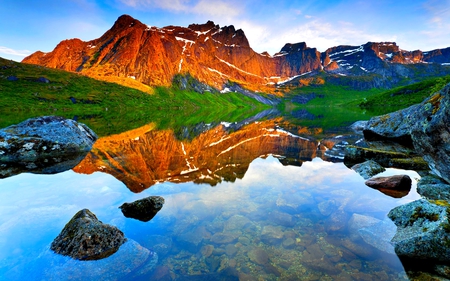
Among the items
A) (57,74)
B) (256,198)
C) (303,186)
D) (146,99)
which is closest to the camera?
(256,198)

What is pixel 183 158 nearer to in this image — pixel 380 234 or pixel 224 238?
pixel 224 238

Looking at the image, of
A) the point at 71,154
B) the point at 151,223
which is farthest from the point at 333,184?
the point at 71,154

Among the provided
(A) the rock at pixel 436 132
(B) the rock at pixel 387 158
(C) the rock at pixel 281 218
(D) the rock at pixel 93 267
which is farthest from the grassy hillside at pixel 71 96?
(D) the rock at pixel 93 267

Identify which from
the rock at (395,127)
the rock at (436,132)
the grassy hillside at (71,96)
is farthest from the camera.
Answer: the grassy hillside at (71,96)

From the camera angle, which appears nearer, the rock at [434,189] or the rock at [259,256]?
the rock at [259,256]

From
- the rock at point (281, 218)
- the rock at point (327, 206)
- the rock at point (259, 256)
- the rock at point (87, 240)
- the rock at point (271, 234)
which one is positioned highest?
the rock at point (87, 240)

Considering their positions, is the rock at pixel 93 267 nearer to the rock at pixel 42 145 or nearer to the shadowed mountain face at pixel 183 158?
the shadowed mountain face at pixel 183 158

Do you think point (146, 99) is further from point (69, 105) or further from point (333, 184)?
point (333, 184)

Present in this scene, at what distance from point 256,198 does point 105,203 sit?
A: 10075 mm

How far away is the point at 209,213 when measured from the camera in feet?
45.9

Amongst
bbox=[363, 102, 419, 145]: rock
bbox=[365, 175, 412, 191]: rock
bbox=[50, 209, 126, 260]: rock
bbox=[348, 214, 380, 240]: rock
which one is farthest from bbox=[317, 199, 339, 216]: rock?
bbox=[363, 102, 419, 145]: rock

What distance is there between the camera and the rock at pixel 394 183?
56.2 feet

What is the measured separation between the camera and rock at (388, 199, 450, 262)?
906 centimetres

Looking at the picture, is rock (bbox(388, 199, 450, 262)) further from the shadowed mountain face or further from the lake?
the shadowed mountain face
